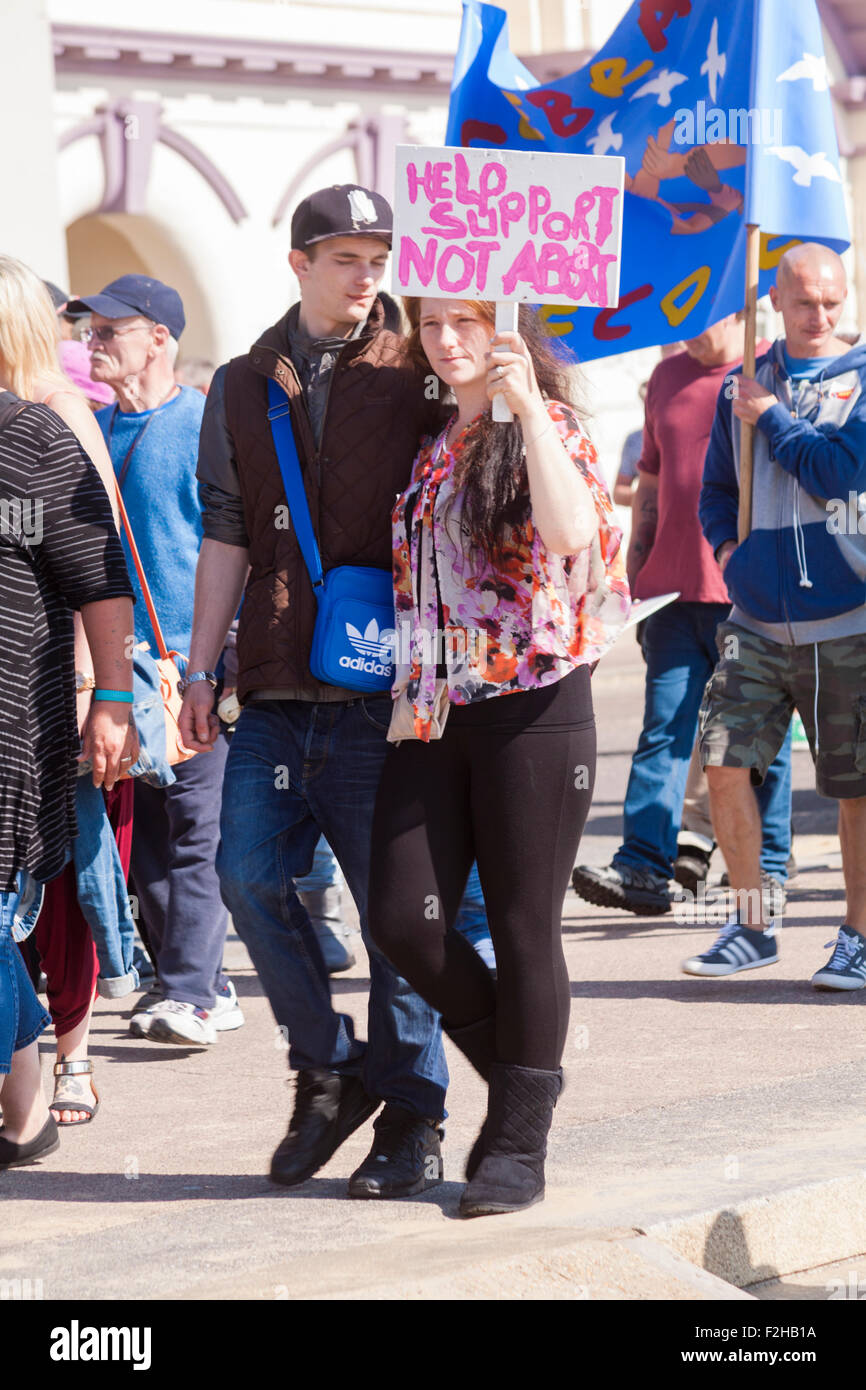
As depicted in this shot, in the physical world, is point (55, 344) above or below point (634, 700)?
above

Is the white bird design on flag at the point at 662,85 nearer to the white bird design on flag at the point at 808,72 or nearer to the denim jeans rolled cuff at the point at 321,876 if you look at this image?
the white bird design on flag at the point at 808,72

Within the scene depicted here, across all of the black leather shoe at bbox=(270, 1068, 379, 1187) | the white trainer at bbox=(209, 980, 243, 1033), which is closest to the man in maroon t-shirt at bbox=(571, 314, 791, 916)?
the white trainer at bbox=(209, 980, 243, 1033)

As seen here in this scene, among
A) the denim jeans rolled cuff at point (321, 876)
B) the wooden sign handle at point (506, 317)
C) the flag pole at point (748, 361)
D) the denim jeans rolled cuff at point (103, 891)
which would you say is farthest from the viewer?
the denim jeans rolled cuff at point (321, 876)

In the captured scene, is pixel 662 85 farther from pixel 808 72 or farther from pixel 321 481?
pixel 321 481

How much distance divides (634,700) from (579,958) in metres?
9.70

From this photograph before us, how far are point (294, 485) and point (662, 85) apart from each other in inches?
119

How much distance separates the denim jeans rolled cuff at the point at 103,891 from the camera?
5035 mm

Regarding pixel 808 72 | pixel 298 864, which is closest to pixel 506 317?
pixel 298 864

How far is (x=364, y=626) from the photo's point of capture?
4.24 metres

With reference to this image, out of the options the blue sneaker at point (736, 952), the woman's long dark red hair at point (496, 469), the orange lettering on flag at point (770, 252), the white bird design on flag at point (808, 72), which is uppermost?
the white bird design on flag at point (808, 72)

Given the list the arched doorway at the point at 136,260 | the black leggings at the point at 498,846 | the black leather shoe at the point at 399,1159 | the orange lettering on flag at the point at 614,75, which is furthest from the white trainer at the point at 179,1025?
the arched doorway at the point at 136,260

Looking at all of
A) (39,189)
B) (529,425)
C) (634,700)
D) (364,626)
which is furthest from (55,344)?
(634,700)

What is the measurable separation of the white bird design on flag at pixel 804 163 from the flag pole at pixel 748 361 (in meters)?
0.25

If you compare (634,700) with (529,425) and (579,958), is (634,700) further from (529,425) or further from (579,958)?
(529,425)
